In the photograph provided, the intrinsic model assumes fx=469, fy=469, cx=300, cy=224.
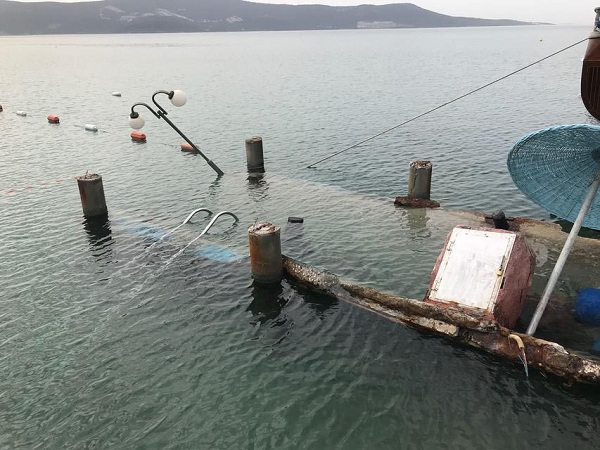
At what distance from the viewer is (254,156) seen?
31125 mm

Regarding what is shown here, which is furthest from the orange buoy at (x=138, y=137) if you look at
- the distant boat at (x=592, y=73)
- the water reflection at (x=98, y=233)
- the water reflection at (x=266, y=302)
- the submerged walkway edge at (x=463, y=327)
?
the distant boat at (x=592, y=73)

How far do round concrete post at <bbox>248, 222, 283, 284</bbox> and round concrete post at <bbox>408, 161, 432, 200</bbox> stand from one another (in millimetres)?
9548

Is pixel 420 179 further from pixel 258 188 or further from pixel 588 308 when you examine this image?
pixel 588 308

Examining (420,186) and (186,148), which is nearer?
(420,186)

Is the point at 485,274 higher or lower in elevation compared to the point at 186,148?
higher

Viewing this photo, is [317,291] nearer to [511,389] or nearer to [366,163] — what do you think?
[511,389]

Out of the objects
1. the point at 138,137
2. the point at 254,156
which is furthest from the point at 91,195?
the point at 138,137

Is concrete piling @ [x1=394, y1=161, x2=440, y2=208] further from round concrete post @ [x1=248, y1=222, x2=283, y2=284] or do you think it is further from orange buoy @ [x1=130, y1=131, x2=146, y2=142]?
orange buoy @ [x1=130, y1=131, x2=146, y2=142]

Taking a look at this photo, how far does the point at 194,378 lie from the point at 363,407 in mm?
4503

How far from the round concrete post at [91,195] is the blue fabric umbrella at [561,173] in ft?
60.6

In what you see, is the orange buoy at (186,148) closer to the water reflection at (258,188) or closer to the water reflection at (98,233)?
the water reflection at (258,188)

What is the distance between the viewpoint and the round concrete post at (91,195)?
74.6 feet

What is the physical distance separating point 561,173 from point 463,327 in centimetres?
589

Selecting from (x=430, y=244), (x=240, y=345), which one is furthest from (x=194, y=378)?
(x=430, y=244)
